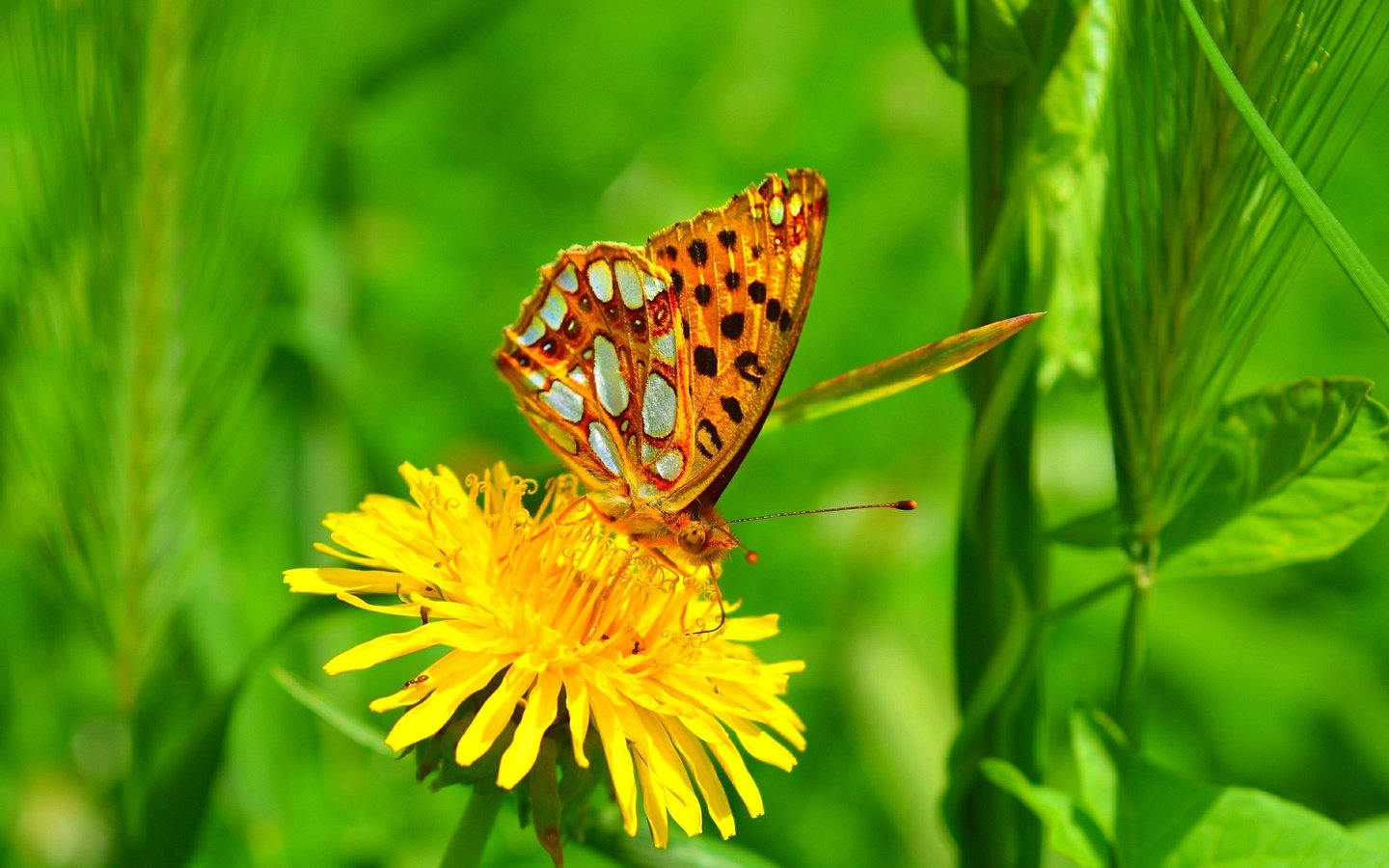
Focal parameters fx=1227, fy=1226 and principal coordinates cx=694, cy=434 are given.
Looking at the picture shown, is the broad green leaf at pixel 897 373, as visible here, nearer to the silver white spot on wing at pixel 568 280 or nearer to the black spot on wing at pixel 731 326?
the black spot on wing at pixel 731 326

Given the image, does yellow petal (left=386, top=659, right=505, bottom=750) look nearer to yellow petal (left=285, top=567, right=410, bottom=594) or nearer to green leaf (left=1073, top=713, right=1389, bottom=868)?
yellow petal (left=285, top=567, right=410, bottom=594)

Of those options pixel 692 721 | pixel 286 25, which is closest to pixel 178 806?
pixel 692 721

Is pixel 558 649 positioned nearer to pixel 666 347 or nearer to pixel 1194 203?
pixel 666 347

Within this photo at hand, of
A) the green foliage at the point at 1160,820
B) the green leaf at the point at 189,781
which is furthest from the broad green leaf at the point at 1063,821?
the green leaf at the point at 189,781

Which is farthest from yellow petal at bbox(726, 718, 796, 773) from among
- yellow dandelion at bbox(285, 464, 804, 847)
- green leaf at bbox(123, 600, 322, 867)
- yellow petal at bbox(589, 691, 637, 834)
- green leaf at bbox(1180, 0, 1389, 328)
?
green leaf at bbox(1180, 0, 1389, 328)

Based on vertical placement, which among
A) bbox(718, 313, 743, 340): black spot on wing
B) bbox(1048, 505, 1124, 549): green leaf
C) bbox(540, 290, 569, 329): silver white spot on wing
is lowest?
bbox(1048, 505, 1124, 549): green leaf
